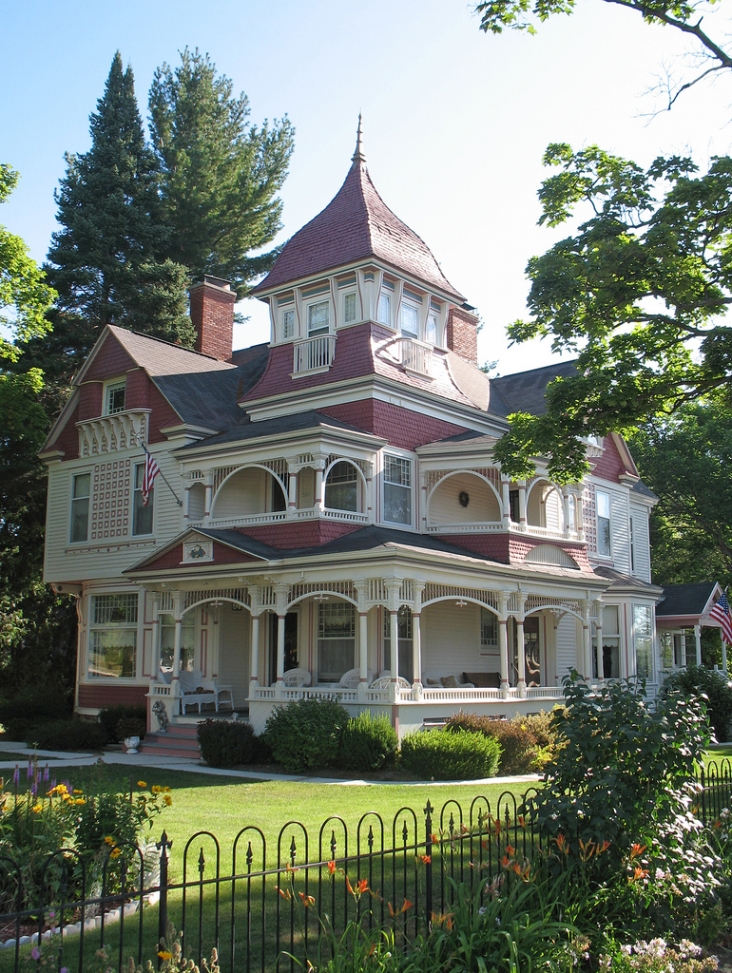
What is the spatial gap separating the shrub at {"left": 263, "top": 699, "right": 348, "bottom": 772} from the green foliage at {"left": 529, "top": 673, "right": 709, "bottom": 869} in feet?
34.9

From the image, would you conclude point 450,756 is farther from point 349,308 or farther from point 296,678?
point 349,308

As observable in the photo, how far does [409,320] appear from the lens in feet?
86.6

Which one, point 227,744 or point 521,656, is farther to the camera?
point 521,656

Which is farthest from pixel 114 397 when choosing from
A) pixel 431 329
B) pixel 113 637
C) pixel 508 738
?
pixel 508 738

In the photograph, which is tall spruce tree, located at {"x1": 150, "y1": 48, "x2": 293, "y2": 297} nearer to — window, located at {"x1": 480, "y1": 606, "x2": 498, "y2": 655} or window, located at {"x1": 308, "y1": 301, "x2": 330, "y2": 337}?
window, located at {"x1": 308, "y1": 301, "x2": 330, "y2": 337}

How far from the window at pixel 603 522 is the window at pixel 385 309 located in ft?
35.1

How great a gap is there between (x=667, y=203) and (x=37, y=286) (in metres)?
18.0

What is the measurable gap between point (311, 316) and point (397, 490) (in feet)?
19.2

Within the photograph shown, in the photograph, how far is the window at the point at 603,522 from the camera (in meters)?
32.0

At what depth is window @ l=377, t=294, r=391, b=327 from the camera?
2543cm

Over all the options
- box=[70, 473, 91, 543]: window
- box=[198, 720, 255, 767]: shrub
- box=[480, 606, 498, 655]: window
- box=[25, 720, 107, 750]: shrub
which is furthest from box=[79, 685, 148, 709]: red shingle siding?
box=[480, 606, 498, 655]: window

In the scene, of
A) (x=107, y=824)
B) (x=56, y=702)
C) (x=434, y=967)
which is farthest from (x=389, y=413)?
(x=434, y=967)

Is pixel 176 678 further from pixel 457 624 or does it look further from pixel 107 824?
pixel 107 824

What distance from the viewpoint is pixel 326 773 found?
18.1 metres
